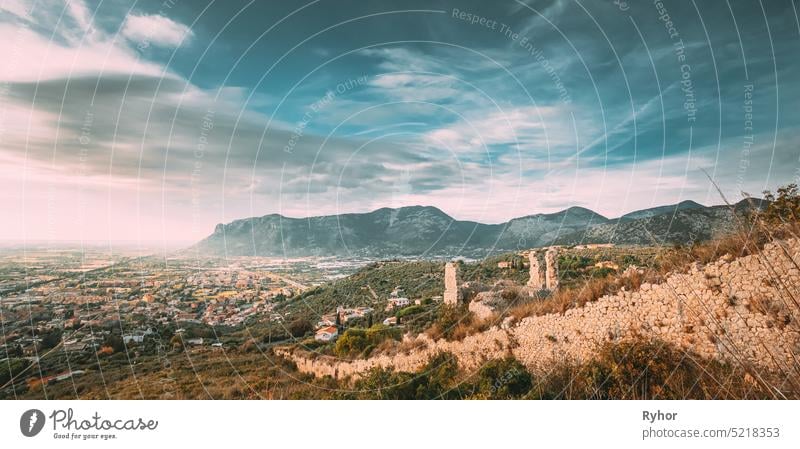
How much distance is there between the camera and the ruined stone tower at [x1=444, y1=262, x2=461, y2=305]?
50.5 ft

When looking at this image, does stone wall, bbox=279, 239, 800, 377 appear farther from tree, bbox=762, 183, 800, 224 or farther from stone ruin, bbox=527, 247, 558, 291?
stone ruin, bbox=527, 247, 558, 291

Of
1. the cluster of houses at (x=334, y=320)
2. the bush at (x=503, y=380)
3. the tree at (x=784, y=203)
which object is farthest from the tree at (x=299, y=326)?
the tree at (x=784, y=203)

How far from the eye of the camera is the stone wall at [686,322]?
207 inches

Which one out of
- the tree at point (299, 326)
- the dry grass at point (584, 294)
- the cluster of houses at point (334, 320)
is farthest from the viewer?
the cluster of houses at point (334, 320)

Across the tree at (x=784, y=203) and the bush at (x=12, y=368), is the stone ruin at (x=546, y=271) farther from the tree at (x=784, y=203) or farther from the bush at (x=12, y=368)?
the bush at (x=12, y=368)

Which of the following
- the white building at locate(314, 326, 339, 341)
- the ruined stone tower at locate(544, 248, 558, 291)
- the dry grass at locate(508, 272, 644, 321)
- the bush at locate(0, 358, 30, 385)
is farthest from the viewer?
the white building at locate(314, 326, 339, 341)

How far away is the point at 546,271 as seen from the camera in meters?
13.4

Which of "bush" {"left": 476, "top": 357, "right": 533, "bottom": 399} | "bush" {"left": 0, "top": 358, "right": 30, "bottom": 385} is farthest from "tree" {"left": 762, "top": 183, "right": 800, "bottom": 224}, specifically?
"bush" {"left": 0, "top": 358, "right": 30, "bottom": 385}

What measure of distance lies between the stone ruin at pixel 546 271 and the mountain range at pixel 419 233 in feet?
1.67
